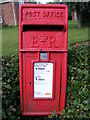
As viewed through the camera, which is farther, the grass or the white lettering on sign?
the grass

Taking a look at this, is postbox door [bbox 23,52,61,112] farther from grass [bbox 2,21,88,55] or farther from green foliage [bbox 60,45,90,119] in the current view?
grass [bbox 2,21,88,55]

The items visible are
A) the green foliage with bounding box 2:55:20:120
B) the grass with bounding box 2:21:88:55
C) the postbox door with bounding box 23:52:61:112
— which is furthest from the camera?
the grass with bounding box 2:21:88:55

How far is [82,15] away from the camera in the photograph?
18375mm

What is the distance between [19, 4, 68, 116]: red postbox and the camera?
2900mm

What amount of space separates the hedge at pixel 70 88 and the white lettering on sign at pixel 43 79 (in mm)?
349

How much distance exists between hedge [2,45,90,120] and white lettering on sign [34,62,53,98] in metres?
0.35

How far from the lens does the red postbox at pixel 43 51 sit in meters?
2.90

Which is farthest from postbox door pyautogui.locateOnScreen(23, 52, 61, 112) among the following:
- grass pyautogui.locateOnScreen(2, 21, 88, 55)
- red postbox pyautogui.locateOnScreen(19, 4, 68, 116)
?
grass pyautogui.locateOnScreen(2, 21, 88, 55)

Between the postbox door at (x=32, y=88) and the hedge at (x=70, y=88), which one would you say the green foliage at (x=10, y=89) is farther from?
the postbox door at (x=32, y=88)

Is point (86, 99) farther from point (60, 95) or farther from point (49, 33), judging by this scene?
point (49, 33)

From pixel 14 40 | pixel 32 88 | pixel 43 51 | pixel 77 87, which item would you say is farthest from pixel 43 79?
pixel 14 40

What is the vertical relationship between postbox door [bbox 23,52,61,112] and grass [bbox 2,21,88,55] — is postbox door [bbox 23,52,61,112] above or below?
Result: below

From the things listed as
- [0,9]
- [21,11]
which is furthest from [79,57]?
[0,9]

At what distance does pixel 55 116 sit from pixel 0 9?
24588mm
